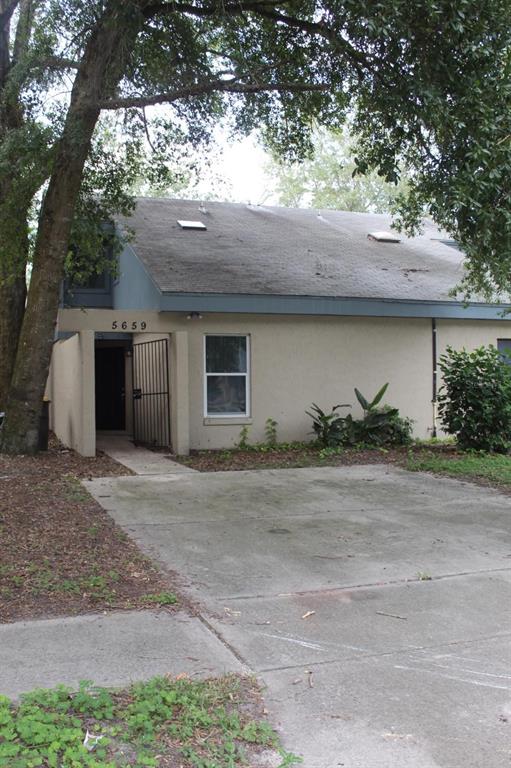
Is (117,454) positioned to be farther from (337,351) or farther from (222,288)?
(337,351)

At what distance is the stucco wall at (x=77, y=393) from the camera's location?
12695 millimetres

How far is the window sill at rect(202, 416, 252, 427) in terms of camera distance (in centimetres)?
1384

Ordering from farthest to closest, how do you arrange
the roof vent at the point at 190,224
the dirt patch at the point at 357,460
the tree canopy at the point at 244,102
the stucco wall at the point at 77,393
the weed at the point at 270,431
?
the roof vent at the point at 190,224 < the weed at the point at 270,431 < the stucco wall at the point at 77,393 < the dirt patch at the point at 357,460 < the tree canopy at the point at 244,102

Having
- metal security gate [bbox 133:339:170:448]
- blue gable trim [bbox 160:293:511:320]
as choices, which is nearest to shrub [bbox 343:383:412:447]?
blue gable trim [bbox 160:293:511:320]

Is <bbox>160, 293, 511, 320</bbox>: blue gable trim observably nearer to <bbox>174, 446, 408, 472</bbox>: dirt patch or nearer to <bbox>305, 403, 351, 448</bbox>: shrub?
<bbox>305, 403, 351, 448</bbox>: shrub

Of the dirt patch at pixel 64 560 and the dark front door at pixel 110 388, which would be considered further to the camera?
the dark front door at pixel 110 388

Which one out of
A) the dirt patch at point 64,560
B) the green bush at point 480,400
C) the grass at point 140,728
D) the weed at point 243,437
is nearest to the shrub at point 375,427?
the green bush at point 480,400

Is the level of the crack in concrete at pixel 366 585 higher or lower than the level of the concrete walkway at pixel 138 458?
lower

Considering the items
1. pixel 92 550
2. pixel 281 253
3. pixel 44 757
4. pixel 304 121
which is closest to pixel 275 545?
pixel 92 550

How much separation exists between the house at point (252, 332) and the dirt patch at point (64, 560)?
439cm

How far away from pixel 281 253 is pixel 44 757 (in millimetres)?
14483

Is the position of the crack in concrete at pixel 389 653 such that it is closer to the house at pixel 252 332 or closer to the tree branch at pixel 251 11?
the tree branch at pixel 251 11

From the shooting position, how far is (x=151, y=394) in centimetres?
1516

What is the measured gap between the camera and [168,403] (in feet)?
45.2
